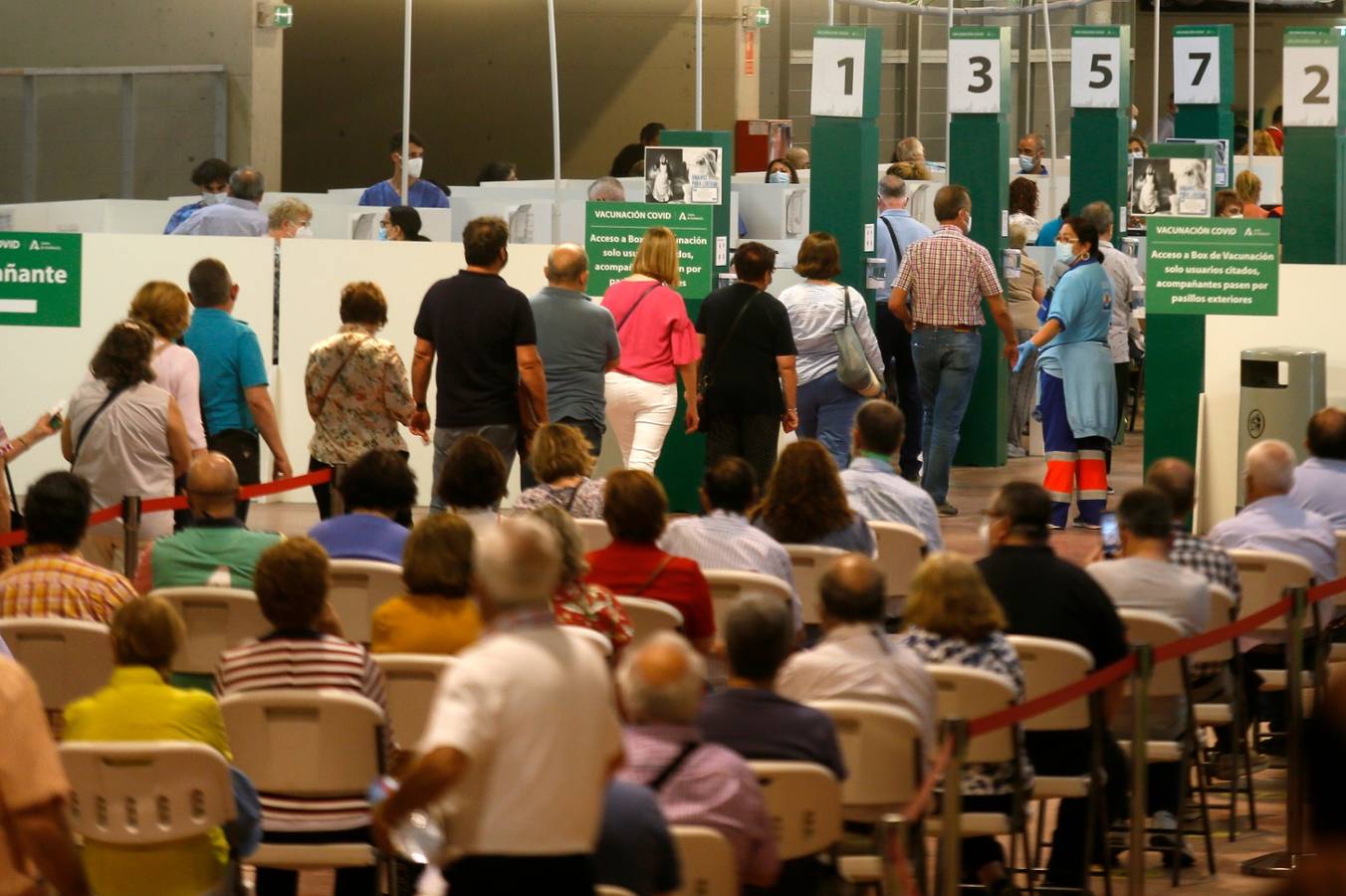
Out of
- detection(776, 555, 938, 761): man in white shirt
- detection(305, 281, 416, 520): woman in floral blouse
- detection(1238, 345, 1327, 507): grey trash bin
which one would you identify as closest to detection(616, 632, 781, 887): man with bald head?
detection(776, 555, 938, 761): man in white shirt

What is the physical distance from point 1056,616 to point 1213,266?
4.99 meters

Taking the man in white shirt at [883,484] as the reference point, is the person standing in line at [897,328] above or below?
above

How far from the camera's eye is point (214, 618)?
5.71 metres

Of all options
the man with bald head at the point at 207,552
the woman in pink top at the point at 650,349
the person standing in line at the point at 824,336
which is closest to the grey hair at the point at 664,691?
the man with bald head at the point at 207,552

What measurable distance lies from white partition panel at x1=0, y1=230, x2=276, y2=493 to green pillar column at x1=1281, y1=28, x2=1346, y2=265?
499cm

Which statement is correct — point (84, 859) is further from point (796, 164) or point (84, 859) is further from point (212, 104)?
point (212, 104)

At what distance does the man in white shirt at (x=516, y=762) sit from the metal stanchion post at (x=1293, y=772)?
2858mm

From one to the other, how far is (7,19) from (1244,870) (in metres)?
17.0

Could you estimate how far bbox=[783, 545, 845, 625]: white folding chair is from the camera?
643 cm

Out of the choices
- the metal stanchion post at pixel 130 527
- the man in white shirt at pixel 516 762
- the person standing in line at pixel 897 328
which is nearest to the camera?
the man in white shirt at pixel 516 762

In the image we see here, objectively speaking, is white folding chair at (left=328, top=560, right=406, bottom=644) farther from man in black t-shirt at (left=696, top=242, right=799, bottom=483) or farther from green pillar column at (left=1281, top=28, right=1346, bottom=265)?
green pillar column at (left=1281, top=28, right=1346, bottom=265)

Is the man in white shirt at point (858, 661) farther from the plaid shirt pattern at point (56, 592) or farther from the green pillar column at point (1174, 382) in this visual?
the green pillar column at point (1174, 382)

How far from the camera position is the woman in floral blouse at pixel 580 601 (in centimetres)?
531

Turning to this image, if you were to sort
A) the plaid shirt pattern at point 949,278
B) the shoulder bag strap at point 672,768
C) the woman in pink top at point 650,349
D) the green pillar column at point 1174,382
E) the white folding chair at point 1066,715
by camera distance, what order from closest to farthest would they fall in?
the shoulder bag strap at point 672,768 → the white folding chair at point 1066,715 → the woman in pink top at point 650,349 → the green pillar column at point 1174,382 → the plaid shirt pattern at point 949,278
